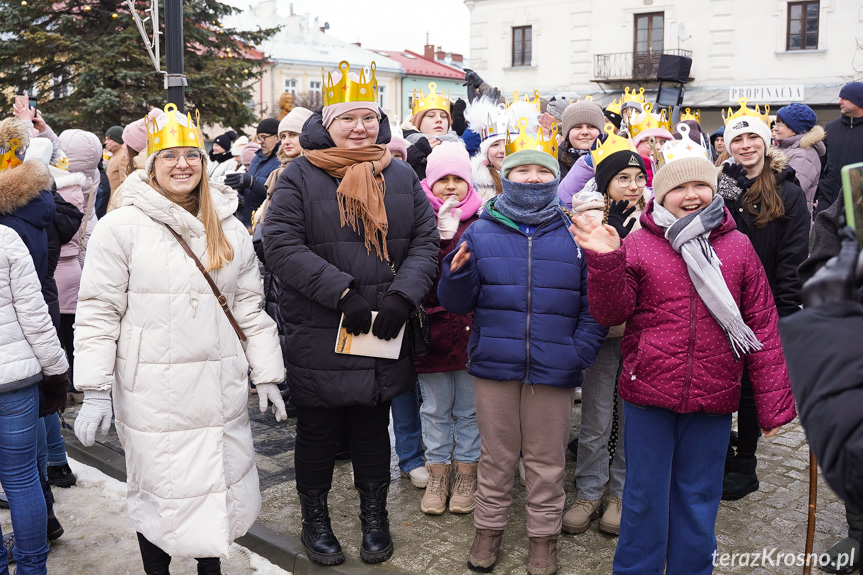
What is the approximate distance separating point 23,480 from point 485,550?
7.50ft

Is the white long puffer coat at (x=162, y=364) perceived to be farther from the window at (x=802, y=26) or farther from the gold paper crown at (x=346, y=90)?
the window at (x=802, y=26)

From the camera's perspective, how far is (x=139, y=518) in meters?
3.66

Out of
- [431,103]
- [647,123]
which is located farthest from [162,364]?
[647,123]

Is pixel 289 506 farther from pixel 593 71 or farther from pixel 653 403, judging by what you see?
pixel 593 71

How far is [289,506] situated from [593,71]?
89.9ft

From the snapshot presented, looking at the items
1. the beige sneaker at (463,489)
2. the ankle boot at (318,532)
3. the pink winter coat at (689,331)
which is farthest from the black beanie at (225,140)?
the pink winter coat at (689,331)

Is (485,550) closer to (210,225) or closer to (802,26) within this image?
(210,225)

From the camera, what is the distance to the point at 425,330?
4309 millimetres

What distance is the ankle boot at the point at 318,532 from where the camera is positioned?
4.11 m

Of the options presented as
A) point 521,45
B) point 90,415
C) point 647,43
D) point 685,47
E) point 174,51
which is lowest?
point 90,415

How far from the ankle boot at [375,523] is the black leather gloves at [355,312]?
913 mm

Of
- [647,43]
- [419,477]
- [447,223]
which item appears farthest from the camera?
[647,43]

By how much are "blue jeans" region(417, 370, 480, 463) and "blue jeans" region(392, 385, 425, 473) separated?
29 cm

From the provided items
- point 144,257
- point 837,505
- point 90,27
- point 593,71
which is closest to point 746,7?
point 593,71
